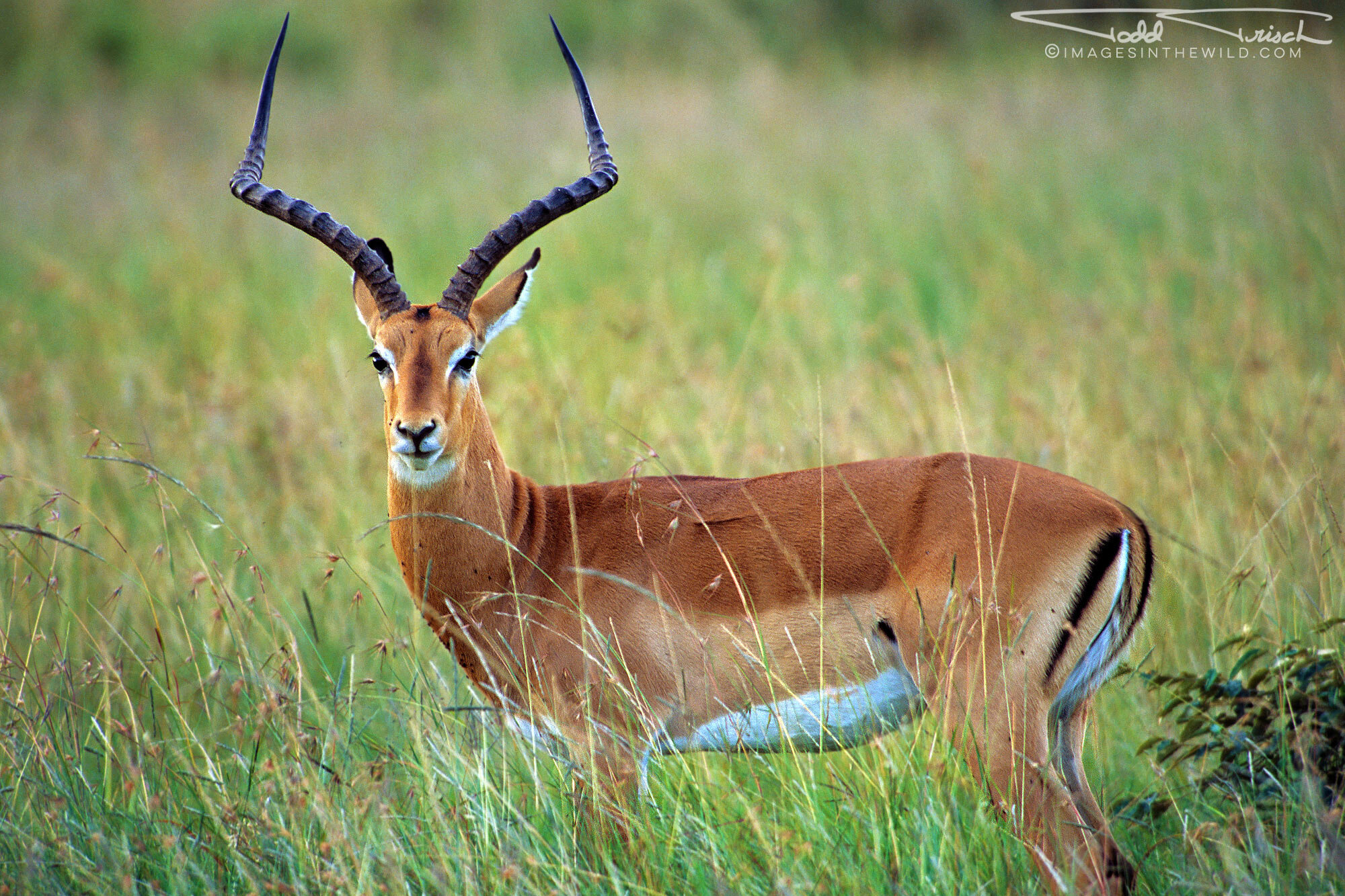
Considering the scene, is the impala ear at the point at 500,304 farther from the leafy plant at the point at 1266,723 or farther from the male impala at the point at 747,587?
the leafy plant at the point at 1266,723

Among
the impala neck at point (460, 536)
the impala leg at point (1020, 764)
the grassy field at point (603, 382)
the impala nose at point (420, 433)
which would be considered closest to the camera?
the impala leg at point (1020, 764)

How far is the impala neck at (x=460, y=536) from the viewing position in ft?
12.5

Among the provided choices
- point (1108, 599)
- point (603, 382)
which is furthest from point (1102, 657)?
point (603, 382)

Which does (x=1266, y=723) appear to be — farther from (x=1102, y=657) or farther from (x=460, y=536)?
(x=460, y=536)

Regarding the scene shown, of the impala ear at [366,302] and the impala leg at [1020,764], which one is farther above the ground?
the impala ear at [366,302]

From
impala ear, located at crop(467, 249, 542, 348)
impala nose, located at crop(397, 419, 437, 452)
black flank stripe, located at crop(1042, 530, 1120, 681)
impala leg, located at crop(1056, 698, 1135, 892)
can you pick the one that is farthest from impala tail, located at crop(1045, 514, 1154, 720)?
impala ear, located at crop(467, 249, 542, 348)

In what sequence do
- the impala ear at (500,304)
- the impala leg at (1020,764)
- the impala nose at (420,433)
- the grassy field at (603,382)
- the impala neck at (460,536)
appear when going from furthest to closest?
1. the impala ear at (500,304)
2. the impala neck at (460,536)
3. the impala nose at (420,433)
4. the grassy field at (603,382)
5. the impala leg at (1020,764)

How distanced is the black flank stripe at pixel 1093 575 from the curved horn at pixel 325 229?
2415 millimetres

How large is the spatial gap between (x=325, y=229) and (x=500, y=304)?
66 cm

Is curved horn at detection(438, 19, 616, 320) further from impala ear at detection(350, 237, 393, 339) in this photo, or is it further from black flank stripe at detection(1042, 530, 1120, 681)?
black flank stripe at detection(1042, 530, 1120, 681)

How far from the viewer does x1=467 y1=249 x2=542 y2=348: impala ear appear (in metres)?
4.04

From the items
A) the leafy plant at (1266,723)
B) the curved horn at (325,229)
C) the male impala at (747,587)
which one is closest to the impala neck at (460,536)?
the male impala at (747,587)

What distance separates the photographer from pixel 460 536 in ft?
12.6

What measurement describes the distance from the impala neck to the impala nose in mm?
311
